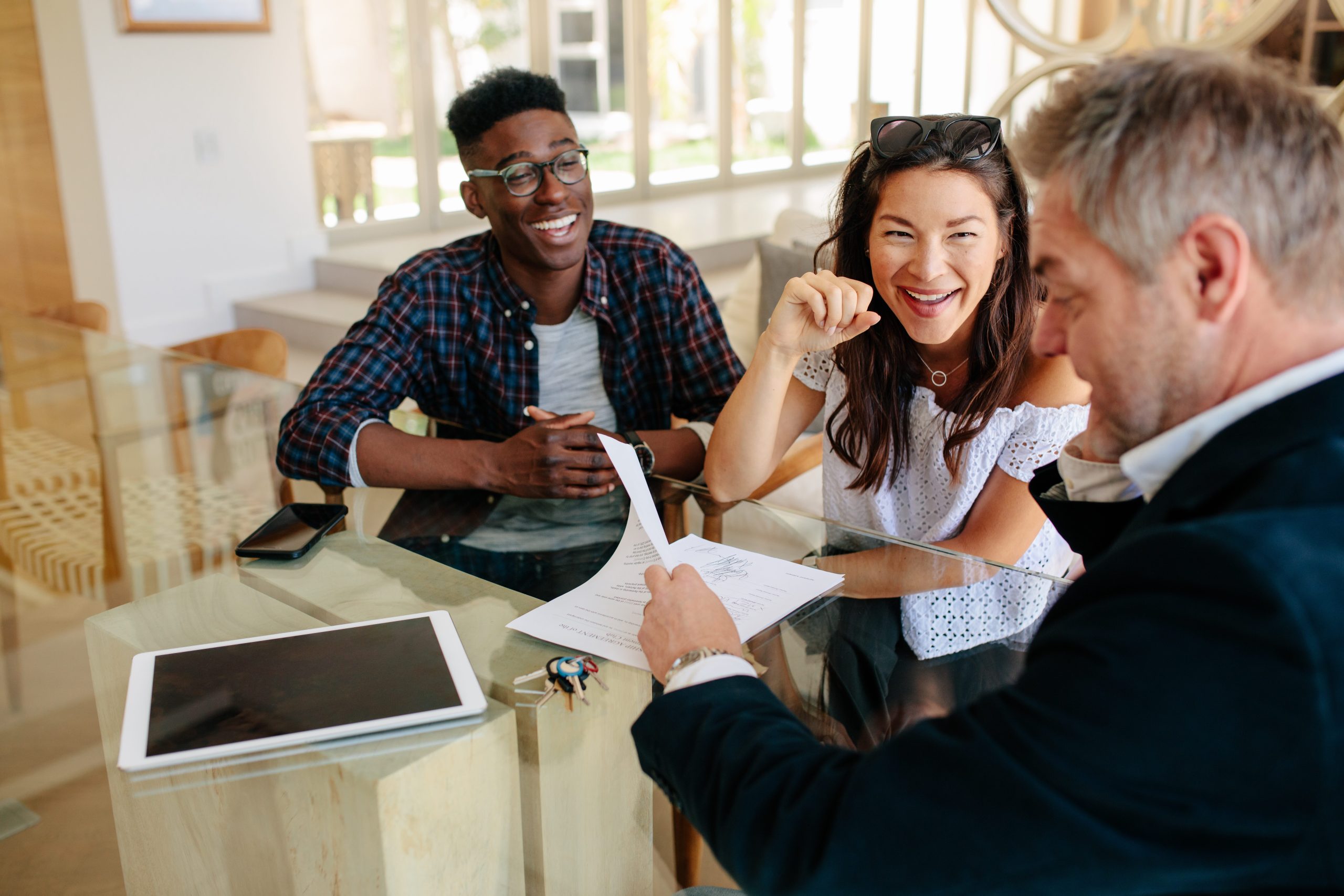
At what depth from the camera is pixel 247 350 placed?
285cm

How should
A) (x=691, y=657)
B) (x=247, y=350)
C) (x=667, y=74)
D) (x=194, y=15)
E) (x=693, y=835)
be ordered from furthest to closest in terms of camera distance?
(x=667, y=74) < (x=194, y=15) < (x=247, y=350) < (x=693, y=835) < (x=691, y=657)

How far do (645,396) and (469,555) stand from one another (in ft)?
2.32

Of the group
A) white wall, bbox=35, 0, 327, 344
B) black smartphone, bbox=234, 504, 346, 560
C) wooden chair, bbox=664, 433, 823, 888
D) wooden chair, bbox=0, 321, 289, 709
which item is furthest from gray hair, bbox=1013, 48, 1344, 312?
white wall, bbox=35, 0, 327, 344

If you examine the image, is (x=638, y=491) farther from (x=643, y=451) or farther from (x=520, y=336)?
(x=520, y=336)

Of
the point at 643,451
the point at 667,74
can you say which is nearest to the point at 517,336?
the point at 643,451

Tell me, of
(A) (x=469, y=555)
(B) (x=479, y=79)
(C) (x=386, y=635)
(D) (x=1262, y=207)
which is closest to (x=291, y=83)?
(B) (x=479, y=79)

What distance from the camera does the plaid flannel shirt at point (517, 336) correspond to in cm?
198

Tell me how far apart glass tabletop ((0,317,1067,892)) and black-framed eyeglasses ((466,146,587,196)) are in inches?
17.9

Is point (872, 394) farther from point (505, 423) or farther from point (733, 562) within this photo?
point (505, 423)

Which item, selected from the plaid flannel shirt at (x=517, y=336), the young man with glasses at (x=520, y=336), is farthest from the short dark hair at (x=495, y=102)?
the plaid flannel shirt at (x=517, y=336)

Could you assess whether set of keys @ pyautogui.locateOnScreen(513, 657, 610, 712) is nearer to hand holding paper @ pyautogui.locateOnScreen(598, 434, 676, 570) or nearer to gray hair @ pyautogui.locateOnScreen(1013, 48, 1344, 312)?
hand holding paper @ pyautogui.locateOnScreen(598, 434, 676, 570)

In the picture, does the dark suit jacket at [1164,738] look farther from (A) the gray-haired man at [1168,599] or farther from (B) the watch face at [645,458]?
(B) the watch face at [645,458]

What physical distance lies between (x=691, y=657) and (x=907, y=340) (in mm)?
816

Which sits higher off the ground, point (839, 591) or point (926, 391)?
point (926, 391)
